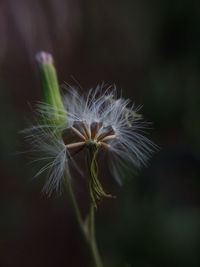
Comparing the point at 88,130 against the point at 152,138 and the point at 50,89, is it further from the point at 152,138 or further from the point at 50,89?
the point at 152,138

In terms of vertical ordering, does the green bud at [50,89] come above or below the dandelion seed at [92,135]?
above

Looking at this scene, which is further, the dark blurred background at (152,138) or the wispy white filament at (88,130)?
the dark blurred background at (152,138)

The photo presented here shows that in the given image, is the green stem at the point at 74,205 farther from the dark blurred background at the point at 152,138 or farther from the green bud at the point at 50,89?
the dark blurred background at the point at 152,138

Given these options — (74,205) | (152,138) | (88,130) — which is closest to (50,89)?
(88,130)

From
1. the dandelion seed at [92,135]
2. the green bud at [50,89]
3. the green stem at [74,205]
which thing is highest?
the green bud at [50,89]

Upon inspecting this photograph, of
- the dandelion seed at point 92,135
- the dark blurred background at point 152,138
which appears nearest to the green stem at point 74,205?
the dandelion seed at point 92,135
